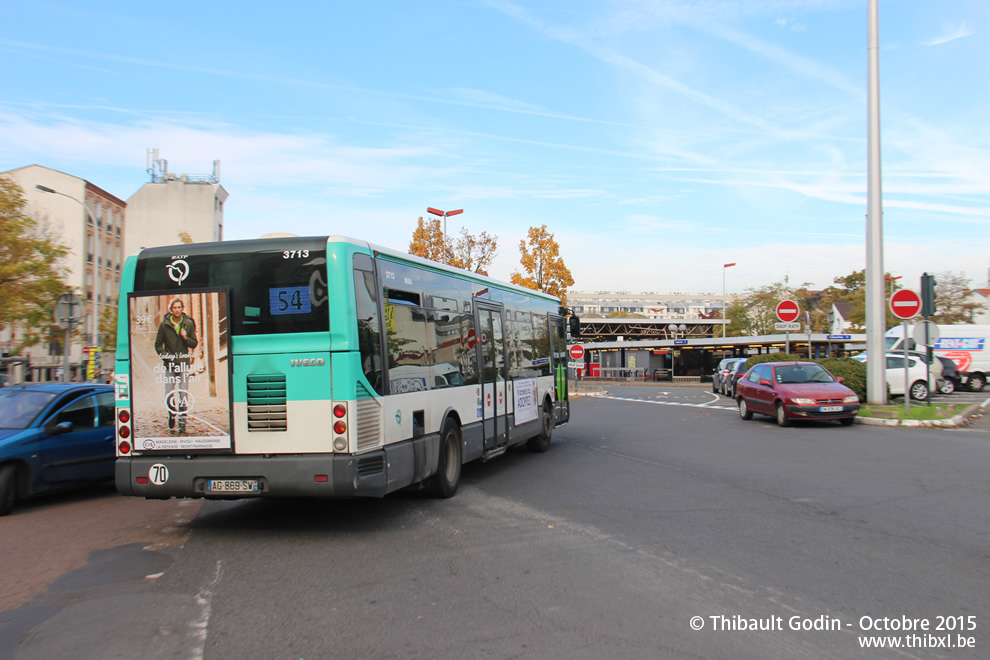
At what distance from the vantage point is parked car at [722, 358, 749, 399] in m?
31.1

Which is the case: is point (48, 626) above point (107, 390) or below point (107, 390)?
below

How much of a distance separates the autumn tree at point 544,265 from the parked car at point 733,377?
10.8 metres

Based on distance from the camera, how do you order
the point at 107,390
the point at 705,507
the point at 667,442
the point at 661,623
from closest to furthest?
the point at 661,623
the point at 705,507
the point at 107,390
the point at 667,442

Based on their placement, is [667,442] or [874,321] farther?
[874,321]

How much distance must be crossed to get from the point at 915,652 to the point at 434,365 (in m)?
5.82

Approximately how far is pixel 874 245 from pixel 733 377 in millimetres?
12437

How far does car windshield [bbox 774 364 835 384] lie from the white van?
17.6 meters

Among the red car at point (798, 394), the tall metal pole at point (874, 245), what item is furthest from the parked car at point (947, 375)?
the red car at point (798, 394)

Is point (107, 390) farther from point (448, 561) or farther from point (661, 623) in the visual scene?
point (661, 623)

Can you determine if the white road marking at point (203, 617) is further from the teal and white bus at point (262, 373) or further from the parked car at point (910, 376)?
the parked car at point (910, 376)

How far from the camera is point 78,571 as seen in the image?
631 centimetres

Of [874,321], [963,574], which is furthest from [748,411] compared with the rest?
[963,574]

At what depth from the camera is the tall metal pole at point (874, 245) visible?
20.3 metres

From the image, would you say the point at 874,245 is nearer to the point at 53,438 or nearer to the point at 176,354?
the point at 176,354
